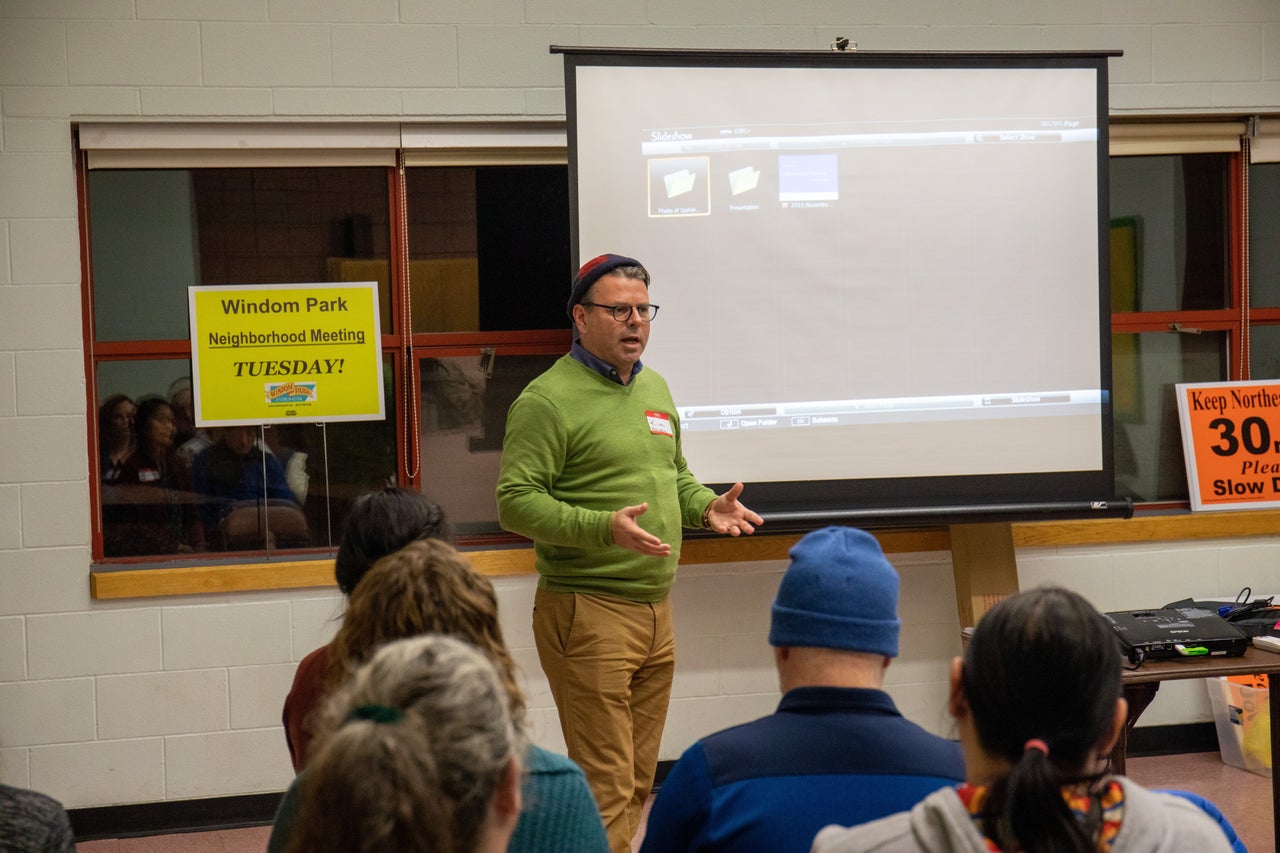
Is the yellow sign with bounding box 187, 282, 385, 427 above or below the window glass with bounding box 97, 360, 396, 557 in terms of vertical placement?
above

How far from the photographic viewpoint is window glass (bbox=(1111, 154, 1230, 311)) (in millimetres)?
4168

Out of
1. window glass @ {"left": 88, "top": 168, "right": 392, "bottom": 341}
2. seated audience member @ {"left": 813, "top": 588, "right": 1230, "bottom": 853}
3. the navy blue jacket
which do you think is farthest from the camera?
window glass @ {"left": 88, "top": 168, "right": 392, "bottom": 341}

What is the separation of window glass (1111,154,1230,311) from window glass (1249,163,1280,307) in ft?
0.32

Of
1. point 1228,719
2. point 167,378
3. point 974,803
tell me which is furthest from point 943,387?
point 974,803

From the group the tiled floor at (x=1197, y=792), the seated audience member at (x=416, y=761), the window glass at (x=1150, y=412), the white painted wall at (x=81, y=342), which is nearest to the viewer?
the seated audience member at (x=416, y=761)

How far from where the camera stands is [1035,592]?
3.91 feet

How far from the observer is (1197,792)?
3.68 meters

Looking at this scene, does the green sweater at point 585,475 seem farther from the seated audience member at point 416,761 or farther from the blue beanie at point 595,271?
the seated audience member at point 416,761

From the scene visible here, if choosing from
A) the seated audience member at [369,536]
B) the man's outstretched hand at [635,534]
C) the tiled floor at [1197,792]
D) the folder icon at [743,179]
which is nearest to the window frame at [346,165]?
the folder icon at [743,179]

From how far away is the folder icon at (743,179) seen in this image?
3.58m

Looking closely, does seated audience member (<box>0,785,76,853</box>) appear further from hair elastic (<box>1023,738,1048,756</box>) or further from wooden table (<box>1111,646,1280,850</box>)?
wooden table (<box>1111,646,1280,850</box>)

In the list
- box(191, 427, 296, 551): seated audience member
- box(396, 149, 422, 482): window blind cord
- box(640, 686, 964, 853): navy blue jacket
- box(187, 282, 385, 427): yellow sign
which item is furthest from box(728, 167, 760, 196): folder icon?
box(640, 686, 964, 853): navy blue jacket

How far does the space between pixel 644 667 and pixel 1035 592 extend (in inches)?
72.2

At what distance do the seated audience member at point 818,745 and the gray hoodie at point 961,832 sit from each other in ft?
0.66
